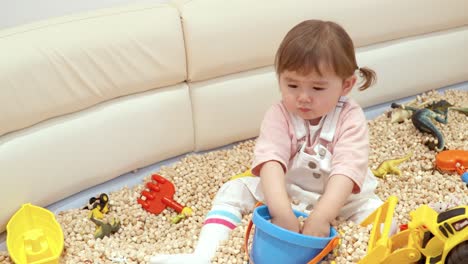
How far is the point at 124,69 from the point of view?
1.43 metres

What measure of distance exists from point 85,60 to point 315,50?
59 centimetres

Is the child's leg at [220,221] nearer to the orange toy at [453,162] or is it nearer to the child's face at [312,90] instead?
the child's face at [312,90]

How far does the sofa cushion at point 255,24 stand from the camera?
1.50 m

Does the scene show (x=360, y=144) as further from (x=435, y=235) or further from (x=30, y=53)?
(x=30, y=53)

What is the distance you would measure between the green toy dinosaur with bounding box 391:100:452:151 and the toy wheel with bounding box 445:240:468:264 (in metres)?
0.71

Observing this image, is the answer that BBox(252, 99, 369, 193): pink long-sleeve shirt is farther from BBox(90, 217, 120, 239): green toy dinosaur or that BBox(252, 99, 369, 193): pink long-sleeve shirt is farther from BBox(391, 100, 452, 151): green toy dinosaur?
BBox(391, 100, 452, 151): green toy dinosaur

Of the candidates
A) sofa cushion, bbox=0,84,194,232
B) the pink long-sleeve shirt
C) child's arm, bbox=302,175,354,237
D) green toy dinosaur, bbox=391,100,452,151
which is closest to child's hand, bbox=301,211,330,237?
child's arm, bbox=302,175,354,237

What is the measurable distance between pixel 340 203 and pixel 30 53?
0.78m

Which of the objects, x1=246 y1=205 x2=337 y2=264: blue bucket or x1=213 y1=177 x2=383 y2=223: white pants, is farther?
x1=213 y1=177 x2=383 y2=223: white pants

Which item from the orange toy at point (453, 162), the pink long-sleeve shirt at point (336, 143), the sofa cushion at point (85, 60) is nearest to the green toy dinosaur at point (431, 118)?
the orange toy at point (453, 162)

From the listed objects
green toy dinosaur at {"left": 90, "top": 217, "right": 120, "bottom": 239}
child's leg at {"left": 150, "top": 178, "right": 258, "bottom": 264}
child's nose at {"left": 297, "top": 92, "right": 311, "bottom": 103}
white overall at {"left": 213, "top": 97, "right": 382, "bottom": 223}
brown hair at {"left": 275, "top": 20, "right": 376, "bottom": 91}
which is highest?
brown hair at {"left": 275, "top": 20, "right": 376, "bottom": 91}

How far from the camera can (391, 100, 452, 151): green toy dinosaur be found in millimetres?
1656

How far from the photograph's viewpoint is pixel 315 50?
1098 millimetres

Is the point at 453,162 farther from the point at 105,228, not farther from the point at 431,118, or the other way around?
the point at 105,228
